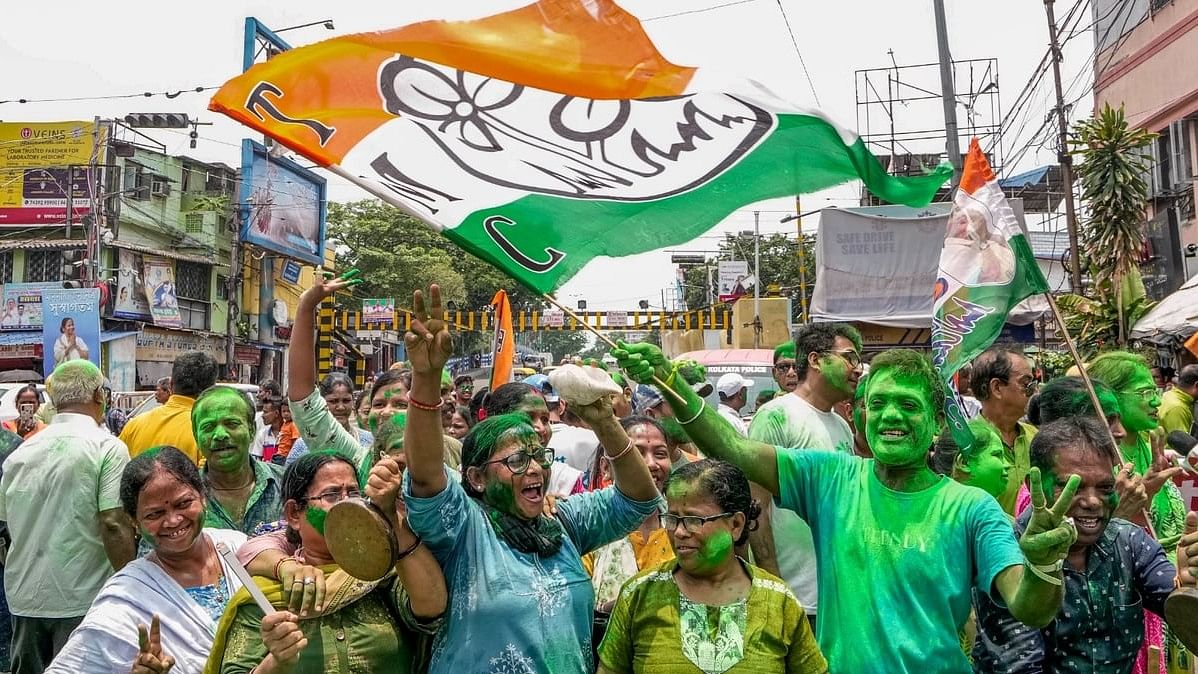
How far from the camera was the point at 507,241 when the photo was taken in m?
3.89

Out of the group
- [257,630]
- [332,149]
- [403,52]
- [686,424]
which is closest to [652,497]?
[686,424]

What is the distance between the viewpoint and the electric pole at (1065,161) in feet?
51.0

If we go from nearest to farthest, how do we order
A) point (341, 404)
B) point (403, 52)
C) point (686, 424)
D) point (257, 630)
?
point (257, 630) < point (686, 424) < point (403, 52) < point (341, 404)

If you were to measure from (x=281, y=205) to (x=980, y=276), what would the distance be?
32.4 metres

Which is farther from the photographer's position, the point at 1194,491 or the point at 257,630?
the point at 1194,491

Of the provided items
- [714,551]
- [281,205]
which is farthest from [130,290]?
[714,551]

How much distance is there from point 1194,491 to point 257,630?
394 centimetres

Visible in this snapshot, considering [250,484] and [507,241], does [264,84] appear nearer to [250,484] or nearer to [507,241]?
[507,241]

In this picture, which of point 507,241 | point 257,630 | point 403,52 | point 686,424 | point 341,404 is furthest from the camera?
point 341,404

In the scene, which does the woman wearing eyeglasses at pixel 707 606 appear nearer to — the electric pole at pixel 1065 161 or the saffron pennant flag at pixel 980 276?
the saffron pennant flag at pixel 980 276

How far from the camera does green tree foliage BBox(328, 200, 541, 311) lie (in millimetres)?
44094

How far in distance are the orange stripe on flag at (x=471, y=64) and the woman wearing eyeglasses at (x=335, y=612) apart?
4.98 ft

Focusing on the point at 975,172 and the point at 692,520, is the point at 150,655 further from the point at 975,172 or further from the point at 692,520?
the point at 975,172

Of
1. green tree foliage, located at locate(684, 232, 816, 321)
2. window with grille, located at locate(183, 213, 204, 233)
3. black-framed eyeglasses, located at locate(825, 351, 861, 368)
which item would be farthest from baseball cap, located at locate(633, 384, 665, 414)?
green tree foliage, located at locate(684, 232, 816, 321)
